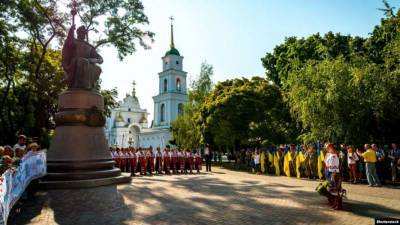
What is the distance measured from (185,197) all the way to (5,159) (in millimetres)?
5334

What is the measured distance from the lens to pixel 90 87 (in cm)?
1415

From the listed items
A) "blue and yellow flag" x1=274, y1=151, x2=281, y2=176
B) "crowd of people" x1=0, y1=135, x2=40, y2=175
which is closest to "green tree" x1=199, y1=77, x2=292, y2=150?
"blue and yellow flag" x1=274, y1=151, x2=281, y2=176

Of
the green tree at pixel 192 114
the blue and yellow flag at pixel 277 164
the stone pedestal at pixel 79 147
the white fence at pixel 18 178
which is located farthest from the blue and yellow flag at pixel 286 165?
the green tree at pixel 192 114

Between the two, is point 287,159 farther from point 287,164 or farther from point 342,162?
point 342,162

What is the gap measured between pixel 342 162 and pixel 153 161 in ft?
37.5

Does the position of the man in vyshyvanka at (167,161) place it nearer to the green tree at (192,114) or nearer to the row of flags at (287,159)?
the row of flags at (287,159)

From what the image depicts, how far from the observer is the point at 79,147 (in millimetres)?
12711

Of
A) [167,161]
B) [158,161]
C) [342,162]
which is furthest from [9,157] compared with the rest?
[342,162]

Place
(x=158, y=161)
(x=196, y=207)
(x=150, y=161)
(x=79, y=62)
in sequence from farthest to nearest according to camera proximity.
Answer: (x=158, y=161)
(x=150, y=161)
(x=79, y=62)
(x=196, y=207)

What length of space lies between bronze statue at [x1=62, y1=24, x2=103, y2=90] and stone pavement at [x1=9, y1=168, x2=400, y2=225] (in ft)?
15.3

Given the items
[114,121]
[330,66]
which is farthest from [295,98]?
[114,121]

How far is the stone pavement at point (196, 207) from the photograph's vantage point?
800cm

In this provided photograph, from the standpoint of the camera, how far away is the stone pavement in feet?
26.2

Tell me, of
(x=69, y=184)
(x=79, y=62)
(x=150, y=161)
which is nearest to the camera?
(x=69, y=184)
